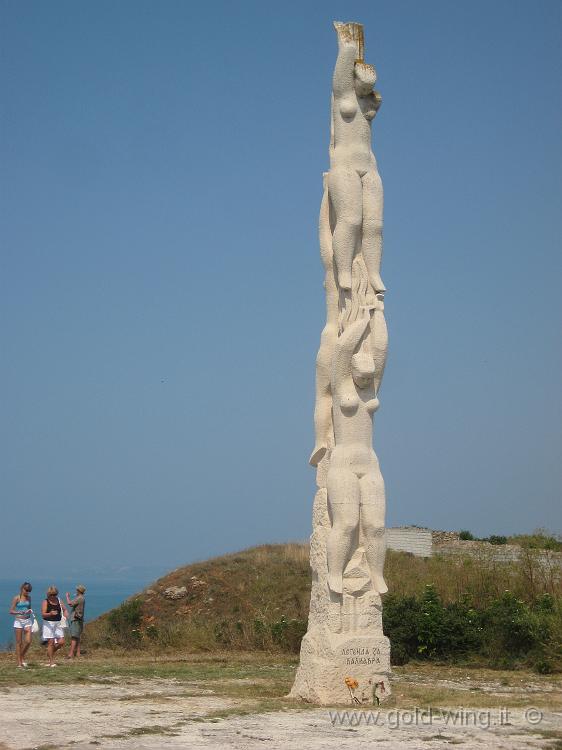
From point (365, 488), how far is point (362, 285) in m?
2.34

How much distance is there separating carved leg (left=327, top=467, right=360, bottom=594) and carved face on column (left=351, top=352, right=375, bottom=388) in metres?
1.02

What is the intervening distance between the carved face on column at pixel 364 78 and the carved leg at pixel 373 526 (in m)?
4.53

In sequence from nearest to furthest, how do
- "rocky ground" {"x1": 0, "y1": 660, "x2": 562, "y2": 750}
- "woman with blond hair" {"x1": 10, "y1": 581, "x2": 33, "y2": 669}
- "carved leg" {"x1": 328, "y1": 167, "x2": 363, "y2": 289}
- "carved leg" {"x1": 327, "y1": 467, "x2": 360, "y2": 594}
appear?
"rocky ground" {"x1": 0, "y1": 660, "x2": 562, "y2": 750} < "carved leg" {"x1": 327, "y1": 467, "x2": 360, "y2": 594} < "carved leg" {"x1": 328, "y1": 167, "x2": 363, "y2": 289} < "woman with blond hair" {"x1": 10, "y1": 581, "x2": 33, "y2": 669}

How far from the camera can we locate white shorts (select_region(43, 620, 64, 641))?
1488 centimetres

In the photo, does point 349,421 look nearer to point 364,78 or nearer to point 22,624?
point 364,78

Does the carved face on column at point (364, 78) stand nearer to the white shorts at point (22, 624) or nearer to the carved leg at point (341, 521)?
the carved leg at point (341, 521)

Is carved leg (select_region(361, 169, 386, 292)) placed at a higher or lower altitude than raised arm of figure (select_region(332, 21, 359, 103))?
lower

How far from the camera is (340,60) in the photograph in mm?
11367

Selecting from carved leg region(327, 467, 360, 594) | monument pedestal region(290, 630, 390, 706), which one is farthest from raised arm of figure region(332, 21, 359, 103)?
monument pedestal region(290, 630, 390, 706)

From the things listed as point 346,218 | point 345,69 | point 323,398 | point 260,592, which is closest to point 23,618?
point 323,398

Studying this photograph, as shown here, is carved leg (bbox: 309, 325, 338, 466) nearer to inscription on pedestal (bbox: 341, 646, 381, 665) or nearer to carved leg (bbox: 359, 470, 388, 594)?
carved leg (bbox: 359, 470, 388, 594)

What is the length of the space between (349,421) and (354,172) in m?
2.88

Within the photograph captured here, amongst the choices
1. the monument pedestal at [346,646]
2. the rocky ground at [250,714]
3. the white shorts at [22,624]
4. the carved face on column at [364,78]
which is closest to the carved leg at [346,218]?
the carved face on column at [364,78]

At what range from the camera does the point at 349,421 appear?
1095 centimetres
